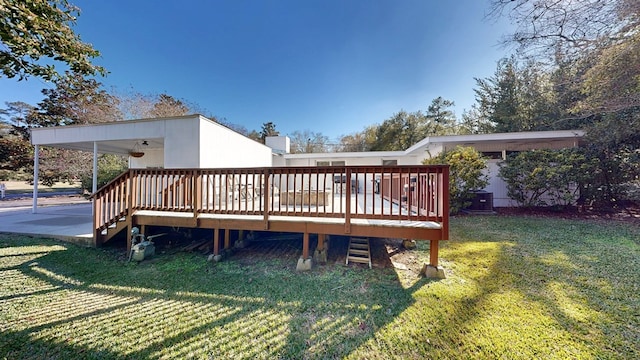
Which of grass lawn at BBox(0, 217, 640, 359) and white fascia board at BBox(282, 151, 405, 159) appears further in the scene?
white fascia board at BBox(282, 151, 405, 159)

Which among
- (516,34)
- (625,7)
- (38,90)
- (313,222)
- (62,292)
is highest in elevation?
(38,90)

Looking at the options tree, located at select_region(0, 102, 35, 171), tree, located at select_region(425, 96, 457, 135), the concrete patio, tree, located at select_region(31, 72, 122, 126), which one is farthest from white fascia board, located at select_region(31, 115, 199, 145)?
tree, located at select_region(425, 96, 457, 135)

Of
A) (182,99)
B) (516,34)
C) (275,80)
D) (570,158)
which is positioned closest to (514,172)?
(570,158)

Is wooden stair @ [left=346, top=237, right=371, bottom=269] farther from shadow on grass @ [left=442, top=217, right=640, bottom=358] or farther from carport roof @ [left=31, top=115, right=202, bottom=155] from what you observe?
carport roof @ [left=31, top=115, right=202, bottom=155]

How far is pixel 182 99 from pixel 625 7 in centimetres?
2339

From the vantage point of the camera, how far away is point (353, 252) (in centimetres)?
407

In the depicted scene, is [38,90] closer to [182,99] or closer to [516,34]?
[182,99]

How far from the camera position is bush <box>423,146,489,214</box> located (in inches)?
293

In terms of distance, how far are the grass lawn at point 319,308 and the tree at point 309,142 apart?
840 inches

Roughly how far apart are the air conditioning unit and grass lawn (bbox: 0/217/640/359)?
150 inches

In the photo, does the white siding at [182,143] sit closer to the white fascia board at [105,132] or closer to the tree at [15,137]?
the white fascia board at [105,132]

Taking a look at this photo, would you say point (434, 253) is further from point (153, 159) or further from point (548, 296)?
point (153, 159)

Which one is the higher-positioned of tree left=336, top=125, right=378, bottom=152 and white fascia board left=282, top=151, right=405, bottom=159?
tree left=336, top=125, right=378, bottom=152

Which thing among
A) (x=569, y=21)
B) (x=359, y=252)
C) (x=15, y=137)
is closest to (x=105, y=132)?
(x=359, y=252)
